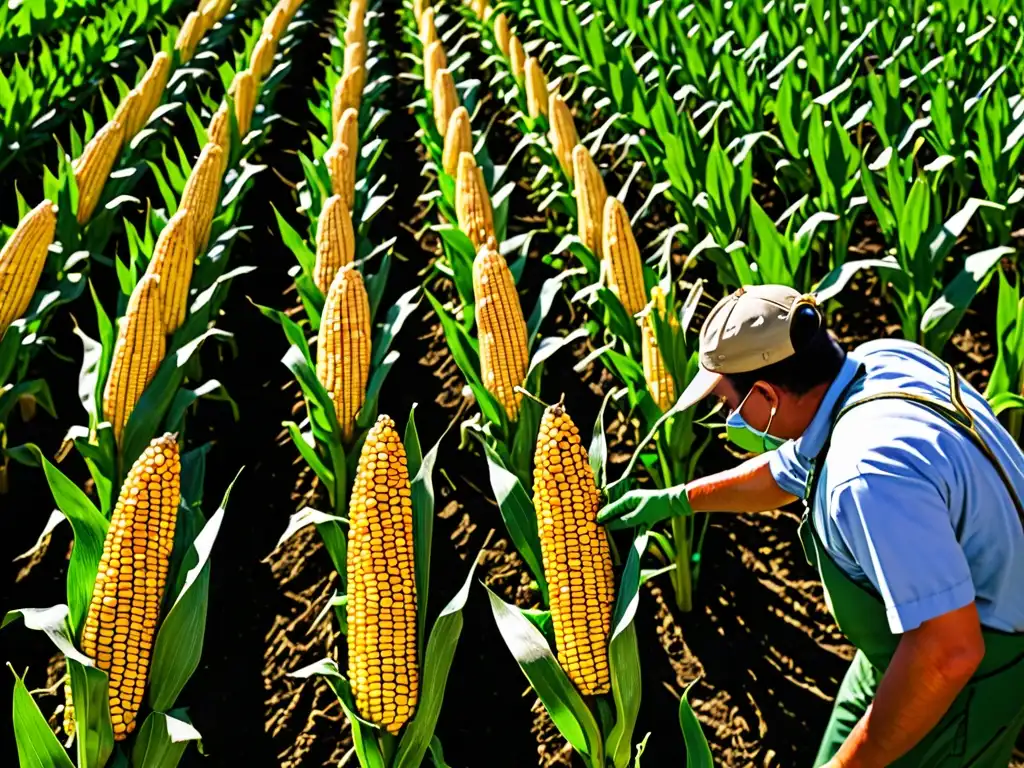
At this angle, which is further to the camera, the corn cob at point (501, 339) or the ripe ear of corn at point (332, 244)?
the ripe ear of corn at point (332, 244)

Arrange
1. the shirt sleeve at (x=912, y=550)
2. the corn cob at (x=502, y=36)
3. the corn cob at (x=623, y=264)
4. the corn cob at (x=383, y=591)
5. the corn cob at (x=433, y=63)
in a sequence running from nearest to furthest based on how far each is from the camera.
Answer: the shirt sleeve at (x=912, y=550) < the corn cob at (x=383, y=591) < the corn cob at (x=623, y=264) < the corn cob at (x=433, y=63) < the corn cob at (x=502, y=36)

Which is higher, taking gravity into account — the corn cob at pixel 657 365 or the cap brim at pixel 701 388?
the cap brim at pixel 701 388

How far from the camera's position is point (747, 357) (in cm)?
192

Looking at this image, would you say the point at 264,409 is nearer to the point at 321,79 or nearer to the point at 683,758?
the point at 683,758

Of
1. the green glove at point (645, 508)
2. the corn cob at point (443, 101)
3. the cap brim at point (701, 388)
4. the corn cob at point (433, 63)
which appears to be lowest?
the green glove at point (645, 508)

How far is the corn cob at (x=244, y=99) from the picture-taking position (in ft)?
21.6

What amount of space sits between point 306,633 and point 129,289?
1838 millimetres

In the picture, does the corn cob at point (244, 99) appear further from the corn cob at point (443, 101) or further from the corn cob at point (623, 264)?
the corn cob at point (623, 264)

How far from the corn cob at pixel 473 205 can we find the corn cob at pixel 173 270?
4.17 ft

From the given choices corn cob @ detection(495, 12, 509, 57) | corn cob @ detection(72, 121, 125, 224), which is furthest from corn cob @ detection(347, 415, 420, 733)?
corn cob @ detection(495, 12, 509, 57)

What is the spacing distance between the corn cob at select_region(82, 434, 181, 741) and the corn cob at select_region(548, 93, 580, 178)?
3263mm

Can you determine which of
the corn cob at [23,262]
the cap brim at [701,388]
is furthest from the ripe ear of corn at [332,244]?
the cap brim at [701,388]

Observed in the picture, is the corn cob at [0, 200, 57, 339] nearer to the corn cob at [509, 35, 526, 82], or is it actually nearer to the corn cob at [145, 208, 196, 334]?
the corn cob at [145, 208, 196, 334]

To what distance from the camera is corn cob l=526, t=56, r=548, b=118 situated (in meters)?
6.41
